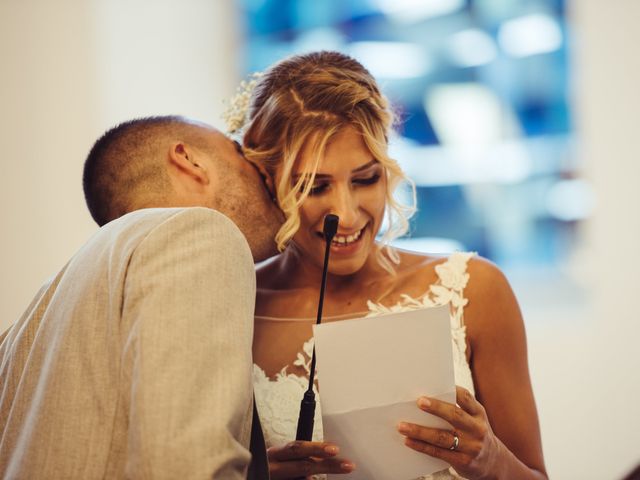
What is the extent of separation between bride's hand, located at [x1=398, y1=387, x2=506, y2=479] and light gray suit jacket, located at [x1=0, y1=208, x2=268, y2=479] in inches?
12.3

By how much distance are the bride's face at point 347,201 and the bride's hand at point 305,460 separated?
0.54 metres

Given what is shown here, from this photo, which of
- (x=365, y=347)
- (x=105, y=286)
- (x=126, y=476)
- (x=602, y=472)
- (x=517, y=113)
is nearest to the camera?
(x=126, y=476)

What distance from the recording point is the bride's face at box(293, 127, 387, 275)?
162 cm

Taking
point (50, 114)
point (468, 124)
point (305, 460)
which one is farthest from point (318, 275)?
point (468, 124)

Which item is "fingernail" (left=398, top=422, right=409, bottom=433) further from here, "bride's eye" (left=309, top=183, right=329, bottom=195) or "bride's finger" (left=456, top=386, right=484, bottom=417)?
"bride's eye" (left=309, top=183, right=329, bottom=195)

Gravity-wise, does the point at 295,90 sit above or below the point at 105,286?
above

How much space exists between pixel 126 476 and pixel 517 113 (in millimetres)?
3168

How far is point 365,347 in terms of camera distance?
1145mm

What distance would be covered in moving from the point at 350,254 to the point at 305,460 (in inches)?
22.2

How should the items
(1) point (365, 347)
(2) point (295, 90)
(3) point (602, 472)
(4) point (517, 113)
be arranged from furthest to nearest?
(4) point (517, 113)
(3) point (602, 472)
(2) point (295, 90)
(1) point (365, 347)

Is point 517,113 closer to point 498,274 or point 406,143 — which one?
point 406,143

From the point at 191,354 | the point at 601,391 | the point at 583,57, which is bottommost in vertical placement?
the point at 601,391

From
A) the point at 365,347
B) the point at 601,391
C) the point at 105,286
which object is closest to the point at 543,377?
the point at 601,391

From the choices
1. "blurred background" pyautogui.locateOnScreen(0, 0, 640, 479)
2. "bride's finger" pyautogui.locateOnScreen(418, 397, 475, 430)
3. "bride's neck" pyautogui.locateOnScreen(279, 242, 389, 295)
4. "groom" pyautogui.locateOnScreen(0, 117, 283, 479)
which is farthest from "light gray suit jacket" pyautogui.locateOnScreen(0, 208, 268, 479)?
"blurred background" pyautogui.locateOnScreen(0, 0, 640, 479)
